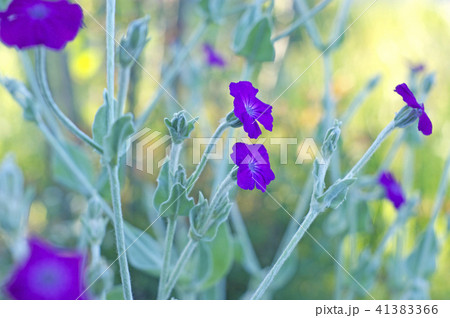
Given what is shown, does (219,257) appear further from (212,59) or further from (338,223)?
(212,59)

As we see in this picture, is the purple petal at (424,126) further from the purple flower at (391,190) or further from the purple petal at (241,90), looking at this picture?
the purple flower at (391,190)


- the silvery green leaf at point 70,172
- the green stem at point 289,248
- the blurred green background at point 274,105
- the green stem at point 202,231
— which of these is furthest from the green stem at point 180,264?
the blurred green background at point 274,105

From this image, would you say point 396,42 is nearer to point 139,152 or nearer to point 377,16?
point 377,16

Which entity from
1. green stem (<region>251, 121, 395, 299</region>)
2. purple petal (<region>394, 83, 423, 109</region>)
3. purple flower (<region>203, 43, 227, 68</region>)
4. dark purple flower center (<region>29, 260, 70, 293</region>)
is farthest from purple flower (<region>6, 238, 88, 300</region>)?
purple flower (<region>203, 43, 227, 68</region>)

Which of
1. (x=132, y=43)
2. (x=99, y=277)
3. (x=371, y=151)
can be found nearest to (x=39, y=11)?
(x=132, y=43)

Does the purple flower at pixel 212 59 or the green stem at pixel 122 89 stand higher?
the purple flower at pixel 212 59
